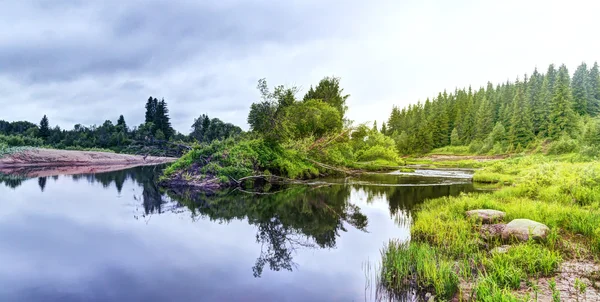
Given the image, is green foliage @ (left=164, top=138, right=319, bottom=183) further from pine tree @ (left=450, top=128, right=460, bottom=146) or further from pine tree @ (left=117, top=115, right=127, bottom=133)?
pine tree @ (left=450, top=128, right=460, bottom=146)

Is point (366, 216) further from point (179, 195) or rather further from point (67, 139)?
point (67, 139)

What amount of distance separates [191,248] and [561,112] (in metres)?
74.3

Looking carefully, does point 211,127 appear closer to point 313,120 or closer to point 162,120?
point 162,120

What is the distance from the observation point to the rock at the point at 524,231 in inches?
283

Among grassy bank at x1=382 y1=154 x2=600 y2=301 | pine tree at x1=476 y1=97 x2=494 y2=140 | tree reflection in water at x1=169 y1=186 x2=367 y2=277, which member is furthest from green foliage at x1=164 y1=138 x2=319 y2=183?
pine tree at x1=476 y1=97 x2=494 y2=140

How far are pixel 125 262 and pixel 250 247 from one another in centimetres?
269

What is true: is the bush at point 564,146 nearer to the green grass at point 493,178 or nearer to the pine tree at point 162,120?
the green grass at point 493,178

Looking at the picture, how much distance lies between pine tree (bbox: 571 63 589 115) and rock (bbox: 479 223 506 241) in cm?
7388

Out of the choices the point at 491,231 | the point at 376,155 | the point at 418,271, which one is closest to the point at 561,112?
the point at 376,155

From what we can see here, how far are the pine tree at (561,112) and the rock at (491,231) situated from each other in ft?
211

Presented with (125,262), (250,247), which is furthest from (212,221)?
(125,262)

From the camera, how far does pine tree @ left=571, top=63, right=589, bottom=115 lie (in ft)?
217

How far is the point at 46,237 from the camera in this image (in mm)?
8297

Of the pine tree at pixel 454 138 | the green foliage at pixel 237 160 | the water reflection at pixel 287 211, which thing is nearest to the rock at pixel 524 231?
the water reflection at pixel 287 211
